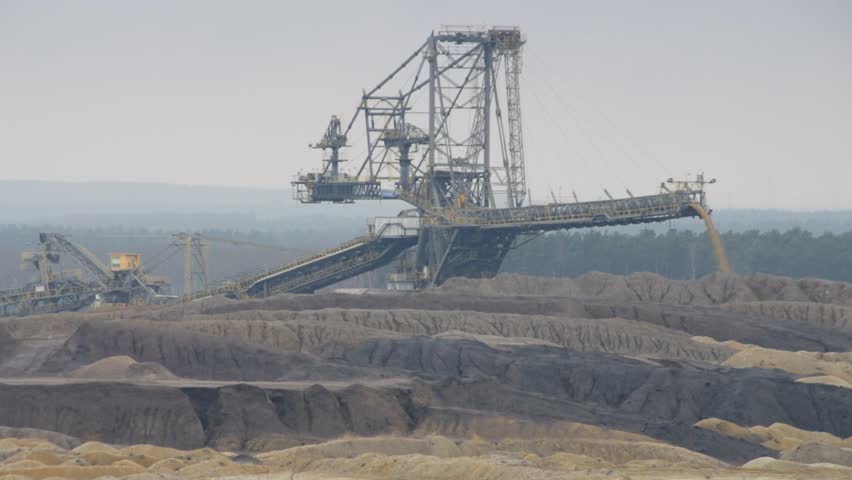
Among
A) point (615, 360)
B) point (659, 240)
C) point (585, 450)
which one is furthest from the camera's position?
point (659, 240)

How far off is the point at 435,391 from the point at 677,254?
103 meters

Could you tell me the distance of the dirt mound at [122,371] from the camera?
75.4 metres

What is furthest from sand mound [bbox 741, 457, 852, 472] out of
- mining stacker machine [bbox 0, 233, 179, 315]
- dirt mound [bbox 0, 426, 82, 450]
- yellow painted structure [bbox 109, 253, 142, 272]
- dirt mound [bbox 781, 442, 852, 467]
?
yellow painted structure [bbox 109, 253, 142, 272]

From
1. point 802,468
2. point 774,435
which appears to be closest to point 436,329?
point 774,435

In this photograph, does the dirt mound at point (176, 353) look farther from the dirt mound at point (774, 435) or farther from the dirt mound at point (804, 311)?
the dirt mound at point (804, 311)

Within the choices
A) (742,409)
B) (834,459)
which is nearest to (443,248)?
(742,409)

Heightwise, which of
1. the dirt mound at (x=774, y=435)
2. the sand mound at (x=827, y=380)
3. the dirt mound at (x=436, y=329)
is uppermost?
the dirt mound at (x=436, y=329)

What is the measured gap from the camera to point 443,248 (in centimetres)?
11256

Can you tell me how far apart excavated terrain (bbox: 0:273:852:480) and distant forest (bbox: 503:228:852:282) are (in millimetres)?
59690

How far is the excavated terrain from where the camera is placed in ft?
192

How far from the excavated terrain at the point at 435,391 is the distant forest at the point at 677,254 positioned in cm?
5969

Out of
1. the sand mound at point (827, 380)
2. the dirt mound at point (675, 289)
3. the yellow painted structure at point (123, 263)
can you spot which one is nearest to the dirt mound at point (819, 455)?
the sand mound at point (827, 380)

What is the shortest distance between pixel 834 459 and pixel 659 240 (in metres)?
115

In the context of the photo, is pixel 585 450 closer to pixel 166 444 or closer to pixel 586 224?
pixel 166 444
